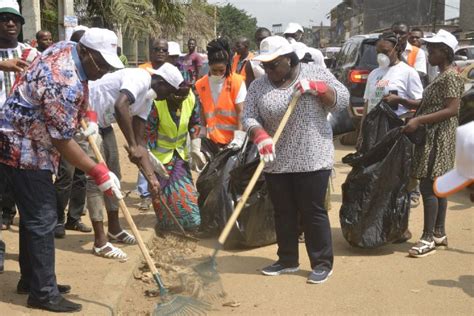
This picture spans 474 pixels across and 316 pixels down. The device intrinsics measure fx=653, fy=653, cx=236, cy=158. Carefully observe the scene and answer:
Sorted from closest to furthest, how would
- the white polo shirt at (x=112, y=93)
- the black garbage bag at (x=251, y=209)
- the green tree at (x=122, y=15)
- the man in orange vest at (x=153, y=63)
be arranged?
the white polo shirt at (x=112, y=93), the black garbage bag at (x=251, y=209), the man in orange vest at (x=153, y=63), the green tree at (x=122, y=15)

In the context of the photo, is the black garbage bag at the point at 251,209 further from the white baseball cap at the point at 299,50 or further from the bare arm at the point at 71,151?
the bare arm at the point at 71,151

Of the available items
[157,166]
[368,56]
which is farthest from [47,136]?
[368,56]

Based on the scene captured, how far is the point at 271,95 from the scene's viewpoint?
15.8ft

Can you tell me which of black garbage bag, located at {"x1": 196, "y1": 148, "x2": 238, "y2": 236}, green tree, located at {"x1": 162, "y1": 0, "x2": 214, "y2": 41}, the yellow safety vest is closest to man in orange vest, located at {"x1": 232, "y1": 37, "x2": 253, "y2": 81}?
the yellow safety vest

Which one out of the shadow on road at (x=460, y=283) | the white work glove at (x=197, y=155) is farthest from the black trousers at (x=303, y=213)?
the white work glove at (x=197, y=155)

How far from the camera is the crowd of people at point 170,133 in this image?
3.84 meters

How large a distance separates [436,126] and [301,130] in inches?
56.7

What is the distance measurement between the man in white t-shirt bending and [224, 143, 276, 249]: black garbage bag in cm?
79

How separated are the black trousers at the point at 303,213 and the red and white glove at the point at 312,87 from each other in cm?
60

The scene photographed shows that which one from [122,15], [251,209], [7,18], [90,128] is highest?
[122,15]

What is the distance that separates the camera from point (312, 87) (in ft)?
15.2

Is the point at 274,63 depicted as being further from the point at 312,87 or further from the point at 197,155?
the point at 197,155

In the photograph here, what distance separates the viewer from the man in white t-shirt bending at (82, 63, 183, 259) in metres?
5.01

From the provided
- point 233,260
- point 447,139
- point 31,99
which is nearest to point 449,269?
point 447,139
